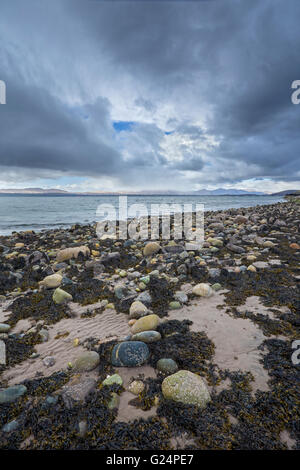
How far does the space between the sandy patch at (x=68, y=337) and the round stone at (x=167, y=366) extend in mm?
918

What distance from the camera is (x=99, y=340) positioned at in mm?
3244

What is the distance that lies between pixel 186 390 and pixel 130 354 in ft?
2.84

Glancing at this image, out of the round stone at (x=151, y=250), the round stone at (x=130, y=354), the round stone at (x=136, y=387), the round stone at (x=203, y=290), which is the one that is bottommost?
the round stone at (x=136, y=387)

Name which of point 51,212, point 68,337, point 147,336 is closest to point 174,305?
point 147,336

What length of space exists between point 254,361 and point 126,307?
2435mm

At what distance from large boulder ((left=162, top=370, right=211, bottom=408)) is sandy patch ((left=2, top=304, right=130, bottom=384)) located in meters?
1.28

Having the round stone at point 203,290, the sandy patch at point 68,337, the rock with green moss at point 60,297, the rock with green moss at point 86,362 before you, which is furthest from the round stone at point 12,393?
the round stone at point 203,290

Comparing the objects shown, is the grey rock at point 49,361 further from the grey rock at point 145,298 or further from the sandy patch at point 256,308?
the sandy patch at point 256,308

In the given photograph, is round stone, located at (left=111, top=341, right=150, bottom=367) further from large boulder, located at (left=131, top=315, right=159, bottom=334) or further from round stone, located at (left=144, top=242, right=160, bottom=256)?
round stone, located at (left=144, top=242, right=160, bottom=256)

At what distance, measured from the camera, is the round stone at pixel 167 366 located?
251cm

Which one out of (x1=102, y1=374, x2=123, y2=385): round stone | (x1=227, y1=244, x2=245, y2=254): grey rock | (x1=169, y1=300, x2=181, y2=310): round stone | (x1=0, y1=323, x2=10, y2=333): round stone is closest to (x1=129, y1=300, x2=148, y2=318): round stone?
(x1=169, y1=300, x2=181, y2=310): round stone

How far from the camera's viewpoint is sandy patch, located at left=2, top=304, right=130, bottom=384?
2.67 metres

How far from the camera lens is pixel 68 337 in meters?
3.39
